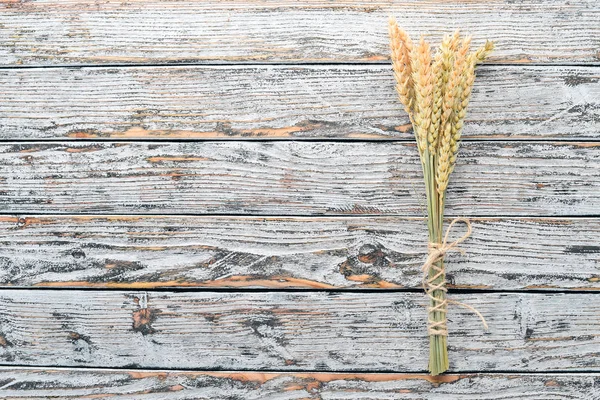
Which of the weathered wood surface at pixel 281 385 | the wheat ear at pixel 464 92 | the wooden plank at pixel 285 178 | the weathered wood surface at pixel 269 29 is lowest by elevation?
the weathered wood surface at pixel 281 385

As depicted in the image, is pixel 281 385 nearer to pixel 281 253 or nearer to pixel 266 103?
pixel 281 253

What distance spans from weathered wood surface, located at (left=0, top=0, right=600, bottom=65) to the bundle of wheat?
0.09 meters

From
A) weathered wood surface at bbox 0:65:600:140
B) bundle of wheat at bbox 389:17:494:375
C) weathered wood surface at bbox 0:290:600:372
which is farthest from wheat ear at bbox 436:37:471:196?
weathered wood surface at bbox 0:290:600:372

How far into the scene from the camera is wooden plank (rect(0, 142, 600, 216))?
3.41 feet

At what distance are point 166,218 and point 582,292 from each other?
89cm

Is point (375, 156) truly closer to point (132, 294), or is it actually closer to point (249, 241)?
point (249, 241)

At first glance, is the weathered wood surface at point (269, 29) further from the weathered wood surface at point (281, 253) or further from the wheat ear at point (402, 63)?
the weathered wood surface at point (281, 253)

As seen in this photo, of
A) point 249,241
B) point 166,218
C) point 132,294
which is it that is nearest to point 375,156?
point 249,241

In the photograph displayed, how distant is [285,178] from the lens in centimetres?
105

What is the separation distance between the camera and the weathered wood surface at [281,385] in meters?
1.04

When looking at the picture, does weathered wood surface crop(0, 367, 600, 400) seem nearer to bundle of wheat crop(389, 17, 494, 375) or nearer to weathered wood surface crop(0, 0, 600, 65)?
bundle of wheat crop(389, 17, 494, 375)

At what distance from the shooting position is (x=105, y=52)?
42.4 inches

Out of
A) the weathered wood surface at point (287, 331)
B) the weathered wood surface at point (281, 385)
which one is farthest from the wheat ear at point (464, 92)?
the weathered wood surface at point (281, 385)

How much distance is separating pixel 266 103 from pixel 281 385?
599 millimetres
